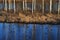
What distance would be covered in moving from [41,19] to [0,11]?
0.45 meters

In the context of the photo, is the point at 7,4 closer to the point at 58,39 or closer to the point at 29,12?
the point at 29,12

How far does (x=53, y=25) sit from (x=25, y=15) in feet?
1.03

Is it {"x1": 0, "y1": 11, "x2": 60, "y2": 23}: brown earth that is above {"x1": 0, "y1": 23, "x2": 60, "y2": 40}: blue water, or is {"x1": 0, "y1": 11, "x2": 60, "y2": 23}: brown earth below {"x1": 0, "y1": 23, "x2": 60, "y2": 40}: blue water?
above

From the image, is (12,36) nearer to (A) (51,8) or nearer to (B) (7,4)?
(B) (7,4)

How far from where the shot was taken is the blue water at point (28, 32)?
2.49 m

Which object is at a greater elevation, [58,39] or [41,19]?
[41,19]

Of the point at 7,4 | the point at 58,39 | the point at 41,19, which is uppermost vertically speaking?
the point at 7,4

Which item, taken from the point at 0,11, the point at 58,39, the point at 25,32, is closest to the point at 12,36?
the point at 25,32

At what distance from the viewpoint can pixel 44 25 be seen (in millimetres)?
2508

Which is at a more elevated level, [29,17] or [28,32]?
[29,17]

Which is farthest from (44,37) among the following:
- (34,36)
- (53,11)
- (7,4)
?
(7,4)

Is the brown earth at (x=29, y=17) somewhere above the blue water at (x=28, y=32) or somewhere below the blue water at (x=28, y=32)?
above

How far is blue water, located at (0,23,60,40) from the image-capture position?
2.49m

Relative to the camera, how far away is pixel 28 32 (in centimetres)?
252
